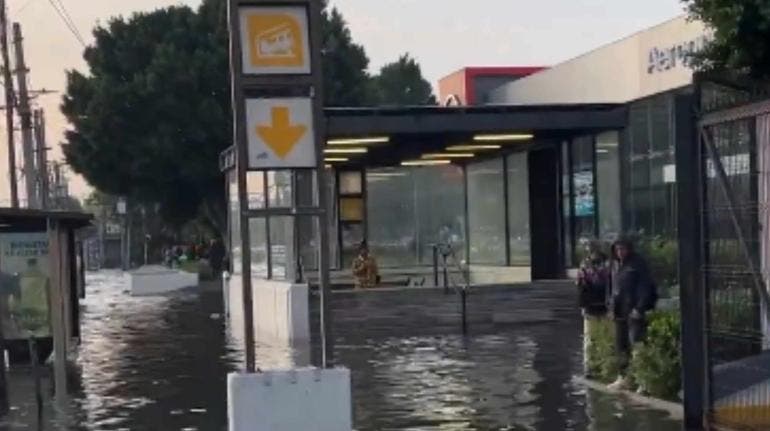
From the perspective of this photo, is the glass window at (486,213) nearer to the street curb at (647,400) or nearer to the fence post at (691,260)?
the street curb at (647,400)

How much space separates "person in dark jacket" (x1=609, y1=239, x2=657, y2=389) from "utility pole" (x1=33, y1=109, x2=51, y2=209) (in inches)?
1347

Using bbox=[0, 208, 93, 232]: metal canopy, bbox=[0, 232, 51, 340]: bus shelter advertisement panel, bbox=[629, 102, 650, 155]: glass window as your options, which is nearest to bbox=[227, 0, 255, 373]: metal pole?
bbox=[0, 208, 93, 232]: metal canopy

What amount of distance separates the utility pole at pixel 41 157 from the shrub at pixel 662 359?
3526 centimetres

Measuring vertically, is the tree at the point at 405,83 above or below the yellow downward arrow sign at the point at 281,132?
above

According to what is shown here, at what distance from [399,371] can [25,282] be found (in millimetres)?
5054

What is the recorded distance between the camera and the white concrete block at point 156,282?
55.6 metres

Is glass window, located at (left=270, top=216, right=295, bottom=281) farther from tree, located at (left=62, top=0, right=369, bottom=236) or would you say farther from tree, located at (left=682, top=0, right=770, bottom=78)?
tree, located at (left=62, top=0, right=369, bottom=236)

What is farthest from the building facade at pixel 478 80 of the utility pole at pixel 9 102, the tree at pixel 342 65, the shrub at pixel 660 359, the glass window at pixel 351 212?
the shrub at pixel 660 359

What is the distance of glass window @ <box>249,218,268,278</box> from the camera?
2876 cm

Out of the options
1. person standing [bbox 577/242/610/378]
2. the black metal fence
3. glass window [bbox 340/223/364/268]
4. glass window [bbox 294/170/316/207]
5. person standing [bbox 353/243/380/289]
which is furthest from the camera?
glass window [bbox 340/223/364/268]

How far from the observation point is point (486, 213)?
121ft

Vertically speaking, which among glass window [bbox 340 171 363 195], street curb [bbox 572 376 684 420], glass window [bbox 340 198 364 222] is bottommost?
street curb [bbox 572 376 684 420]

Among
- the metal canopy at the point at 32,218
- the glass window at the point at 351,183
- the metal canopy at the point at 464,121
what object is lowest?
the metal canopy at the point at 32,218

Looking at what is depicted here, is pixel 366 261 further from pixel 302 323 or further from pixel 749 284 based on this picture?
pixel 749 284
